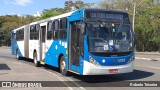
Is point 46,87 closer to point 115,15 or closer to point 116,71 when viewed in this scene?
point 116,71

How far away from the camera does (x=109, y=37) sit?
43.7 ft

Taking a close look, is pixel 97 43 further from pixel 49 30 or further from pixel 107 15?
pixel 49 30

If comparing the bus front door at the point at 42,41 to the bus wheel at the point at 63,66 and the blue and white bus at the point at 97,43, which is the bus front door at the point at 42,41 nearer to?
the bus wheel at the point at 63,66

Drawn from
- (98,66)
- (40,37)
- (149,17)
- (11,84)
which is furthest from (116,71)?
(149,17)

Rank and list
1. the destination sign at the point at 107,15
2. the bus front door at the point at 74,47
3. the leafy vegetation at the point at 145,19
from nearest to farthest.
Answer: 1. the destination sign at the point at 107,15
2. the bus front door at the point at 74,47
3. the leafy vegetation at the point at 145,19

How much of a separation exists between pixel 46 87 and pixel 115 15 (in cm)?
433

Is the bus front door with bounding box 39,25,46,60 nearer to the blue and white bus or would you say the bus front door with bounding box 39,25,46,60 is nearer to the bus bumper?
the blue and white bus

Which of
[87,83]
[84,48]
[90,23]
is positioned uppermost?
[90,23]

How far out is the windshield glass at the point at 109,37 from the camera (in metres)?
13.1

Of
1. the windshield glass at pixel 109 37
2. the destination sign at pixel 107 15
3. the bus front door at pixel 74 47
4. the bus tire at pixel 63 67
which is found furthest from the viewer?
the bus tire at pixel 63 67

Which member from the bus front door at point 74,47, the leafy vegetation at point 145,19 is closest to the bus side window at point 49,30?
the bus front door at point 74,47

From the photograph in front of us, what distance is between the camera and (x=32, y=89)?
1116cm

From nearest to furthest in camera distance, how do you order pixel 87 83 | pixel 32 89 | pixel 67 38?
pixel 32 89
pixel 87 83
pixel 67 38

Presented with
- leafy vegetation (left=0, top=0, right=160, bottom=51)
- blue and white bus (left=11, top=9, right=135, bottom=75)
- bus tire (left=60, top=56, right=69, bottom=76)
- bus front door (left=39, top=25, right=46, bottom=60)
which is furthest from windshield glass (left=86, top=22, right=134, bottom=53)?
leafy vegetation (left=0, top=0, right=160, bottom=51)
